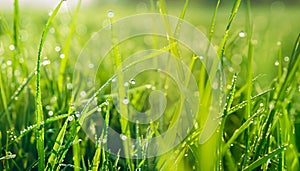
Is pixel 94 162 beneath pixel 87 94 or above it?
beneath

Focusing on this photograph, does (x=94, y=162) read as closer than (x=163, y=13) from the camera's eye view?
Yes

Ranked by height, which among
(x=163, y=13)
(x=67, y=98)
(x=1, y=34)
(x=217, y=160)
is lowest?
(x=217, y=160)

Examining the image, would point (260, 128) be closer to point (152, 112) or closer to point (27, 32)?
point (152, 112)

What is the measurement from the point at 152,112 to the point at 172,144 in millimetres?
215

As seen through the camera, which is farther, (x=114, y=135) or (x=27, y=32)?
(x=27, y=32)

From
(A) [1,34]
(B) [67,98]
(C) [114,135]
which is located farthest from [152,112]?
(A) [1,34]

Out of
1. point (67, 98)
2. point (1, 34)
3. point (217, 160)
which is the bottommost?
point (217, 160)

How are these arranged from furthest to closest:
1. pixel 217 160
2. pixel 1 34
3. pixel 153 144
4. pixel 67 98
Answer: pixel 1 34 → pixel 67 98 → pixel 153 144 → pixel 217 160

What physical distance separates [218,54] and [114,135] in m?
0.27

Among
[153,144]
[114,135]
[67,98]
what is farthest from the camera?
[67,98]

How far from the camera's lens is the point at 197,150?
0.67 m

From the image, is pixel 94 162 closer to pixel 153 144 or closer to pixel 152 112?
pixel 153 144

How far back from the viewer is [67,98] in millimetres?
964

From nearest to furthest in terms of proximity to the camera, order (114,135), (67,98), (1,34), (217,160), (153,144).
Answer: (217,160) → (153,144) → (114,135) → (67,98) → (1,34)
